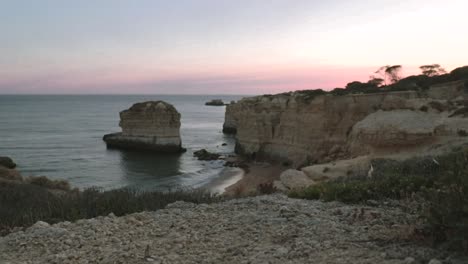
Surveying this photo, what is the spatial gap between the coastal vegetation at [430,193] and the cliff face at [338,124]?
18255 mm

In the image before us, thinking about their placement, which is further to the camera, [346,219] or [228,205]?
[228,205]

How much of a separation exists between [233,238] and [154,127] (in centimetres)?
4956

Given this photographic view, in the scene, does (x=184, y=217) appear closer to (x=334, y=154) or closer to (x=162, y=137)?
(x=334, y=154)

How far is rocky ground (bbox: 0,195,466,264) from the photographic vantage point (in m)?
5.38

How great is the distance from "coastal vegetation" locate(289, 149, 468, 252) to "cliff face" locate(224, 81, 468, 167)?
18.3 m

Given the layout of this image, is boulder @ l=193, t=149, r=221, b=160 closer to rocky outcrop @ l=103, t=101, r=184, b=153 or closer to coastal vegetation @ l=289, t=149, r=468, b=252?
rocky outcrop @ l=103, t=101, r=184, b=153

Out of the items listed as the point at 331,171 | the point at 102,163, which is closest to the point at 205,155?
the point at 102,163

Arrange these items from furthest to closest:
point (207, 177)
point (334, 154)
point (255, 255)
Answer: point (207, 177), point (334, 154), point (255, 255)

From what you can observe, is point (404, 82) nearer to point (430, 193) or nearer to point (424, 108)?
point (424, 108)

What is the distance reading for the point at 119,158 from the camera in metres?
48.2

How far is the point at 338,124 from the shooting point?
123ft

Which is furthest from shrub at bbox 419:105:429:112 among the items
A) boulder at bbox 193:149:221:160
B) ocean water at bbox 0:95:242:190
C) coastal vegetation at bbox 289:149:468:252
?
boulder at bbox 193:149:221:160

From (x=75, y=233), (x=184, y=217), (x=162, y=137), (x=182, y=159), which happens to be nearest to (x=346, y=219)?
(x=184, y=217)

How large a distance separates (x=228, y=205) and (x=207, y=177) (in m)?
29.9
